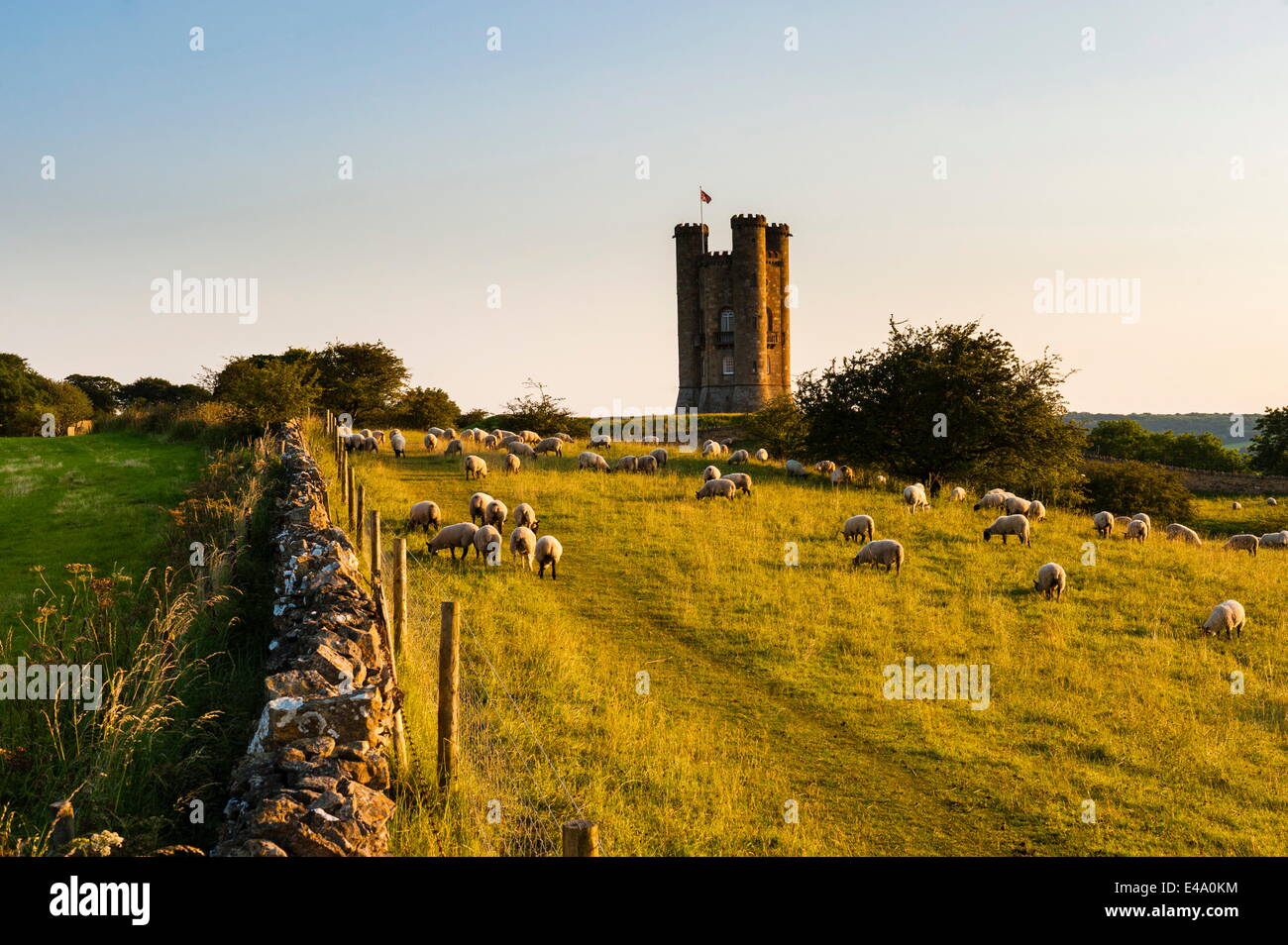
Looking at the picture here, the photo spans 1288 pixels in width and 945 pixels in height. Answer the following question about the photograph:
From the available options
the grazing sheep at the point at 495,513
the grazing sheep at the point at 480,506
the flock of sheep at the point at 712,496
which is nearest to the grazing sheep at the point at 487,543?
the flock of sheep at the point at 712,496

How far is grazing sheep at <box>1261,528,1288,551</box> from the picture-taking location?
100 feet

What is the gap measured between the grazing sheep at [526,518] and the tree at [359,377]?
1637 inches

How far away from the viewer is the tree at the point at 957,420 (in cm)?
3506

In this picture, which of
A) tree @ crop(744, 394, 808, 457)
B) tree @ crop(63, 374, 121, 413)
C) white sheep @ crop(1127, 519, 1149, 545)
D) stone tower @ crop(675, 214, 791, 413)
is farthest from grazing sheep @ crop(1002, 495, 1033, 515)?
tree @ crop(63, 374, 121, 413)

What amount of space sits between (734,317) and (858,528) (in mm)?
62325

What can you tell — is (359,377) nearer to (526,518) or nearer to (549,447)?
(549,447)

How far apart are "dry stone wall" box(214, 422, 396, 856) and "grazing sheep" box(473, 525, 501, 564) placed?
29.5 ft

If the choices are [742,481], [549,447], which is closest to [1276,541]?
[742,481]

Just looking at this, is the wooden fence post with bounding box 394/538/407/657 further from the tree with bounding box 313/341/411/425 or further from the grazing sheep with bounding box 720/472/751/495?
the tree with bounding box 313/341/411/425

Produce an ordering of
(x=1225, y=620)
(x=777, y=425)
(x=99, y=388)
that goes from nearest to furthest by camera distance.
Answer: (x=1225, y=620) < (x=777, y=425) < (x=99, y=388)

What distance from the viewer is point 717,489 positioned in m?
28.2

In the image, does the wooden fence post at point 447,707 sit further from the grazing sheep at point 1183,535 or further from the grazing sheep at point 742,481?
the grazing sheep at point 1183,535
